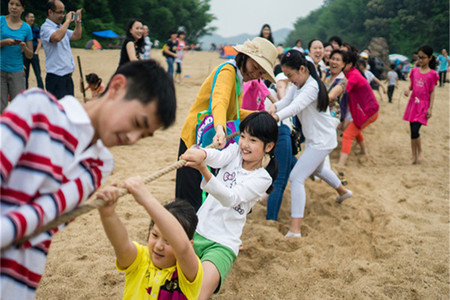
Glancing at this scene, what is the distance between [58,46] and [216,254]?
156 inches

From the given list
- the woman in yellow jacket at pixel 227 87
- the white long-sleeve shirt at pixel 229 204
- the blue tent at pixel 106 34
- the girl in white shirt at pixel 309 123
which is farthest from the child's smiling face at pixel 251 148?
the blue tent at pixel 106 34

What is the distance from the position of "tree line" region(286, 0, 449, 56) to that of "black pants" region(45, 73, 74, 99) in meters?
37.7

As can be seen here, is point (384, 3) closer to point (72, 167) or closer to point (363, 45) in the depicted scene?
point (363, 45)

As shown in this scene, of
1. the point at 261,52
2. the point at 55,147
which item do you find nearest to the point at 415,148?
the point at 261,52

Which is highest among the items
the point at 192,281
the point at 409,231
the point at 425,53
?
the point at 425,53

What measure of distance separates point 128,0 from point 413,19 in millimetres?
28032

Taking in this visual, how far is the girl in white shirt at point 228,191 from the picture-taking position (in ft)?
7.00

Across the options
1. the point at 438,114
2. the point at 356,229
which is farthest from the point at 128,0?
the point at 356,229

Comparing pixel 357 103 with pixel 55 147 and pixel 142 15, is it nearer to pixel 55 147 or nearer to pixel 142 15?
pixel 55 147

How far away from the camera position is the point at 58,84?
16.4 ft

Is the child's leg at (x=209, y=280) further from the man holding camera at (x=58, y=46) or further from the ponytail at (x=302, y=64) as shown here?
the man holding camera at (x=58, y=46)

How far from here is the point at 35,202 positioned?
109 centimetres

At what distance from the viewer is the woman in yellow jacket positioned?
2768mm

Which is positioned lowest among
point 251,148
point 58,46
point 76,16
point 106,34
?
point 251,148
